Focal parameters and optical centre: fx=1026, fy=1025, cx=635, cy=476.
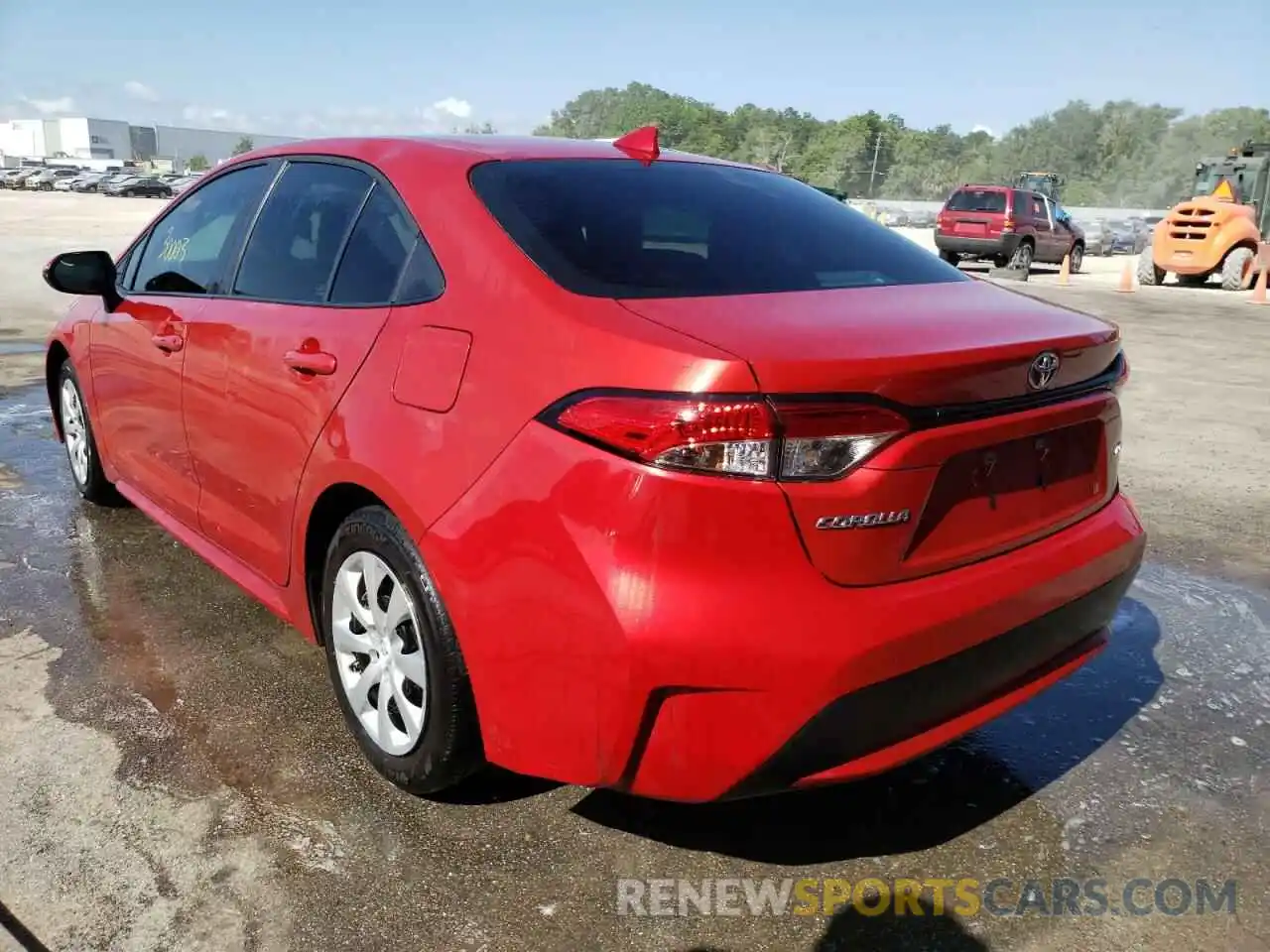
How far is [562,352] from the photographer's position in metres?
2.05

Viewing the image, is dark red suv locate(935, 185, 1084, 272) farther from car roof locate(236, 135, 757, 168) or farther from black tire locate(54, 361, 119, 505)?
car roof locate(236, 135, 757, 168)

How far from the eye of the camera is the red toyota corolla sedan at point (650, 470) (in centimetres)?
191

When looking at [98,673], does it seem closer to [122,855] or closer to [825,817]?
[122,855]

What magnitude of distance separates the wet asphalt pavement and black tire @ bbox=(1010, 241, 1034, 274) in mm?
19855

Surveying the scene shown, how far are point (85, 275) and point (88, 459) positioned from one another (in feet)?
3.62

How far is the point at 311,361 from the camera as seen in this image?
106 inches

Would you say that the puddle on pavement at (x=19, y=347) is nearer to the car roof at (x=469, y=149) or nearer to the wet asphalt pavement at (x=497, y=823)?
the wet asphalt pavement at (x=497, y=823)

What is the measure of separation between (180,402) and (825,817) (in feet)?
8.02

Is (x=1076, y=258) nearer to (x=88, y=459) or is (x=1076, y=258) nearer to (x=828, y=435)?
(x=88, y=459)

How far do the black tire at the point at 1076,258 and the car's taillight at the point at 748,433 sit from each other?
24.6m

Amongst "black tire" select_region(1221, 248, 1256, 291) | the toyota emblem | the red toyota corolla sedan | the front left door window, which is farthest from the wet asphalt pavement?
Result: "black tire" select_region(1221, 248, 1256, 291)

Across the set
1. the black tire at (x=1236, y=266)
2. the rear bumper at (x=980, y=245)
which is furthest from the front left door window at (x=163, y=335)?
the black tire at (x=1236, y=266)

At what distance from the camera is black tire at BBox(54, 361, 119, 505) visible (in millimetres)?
4605

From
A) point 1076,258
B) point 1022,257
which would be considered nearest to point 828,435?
point 1022,257
